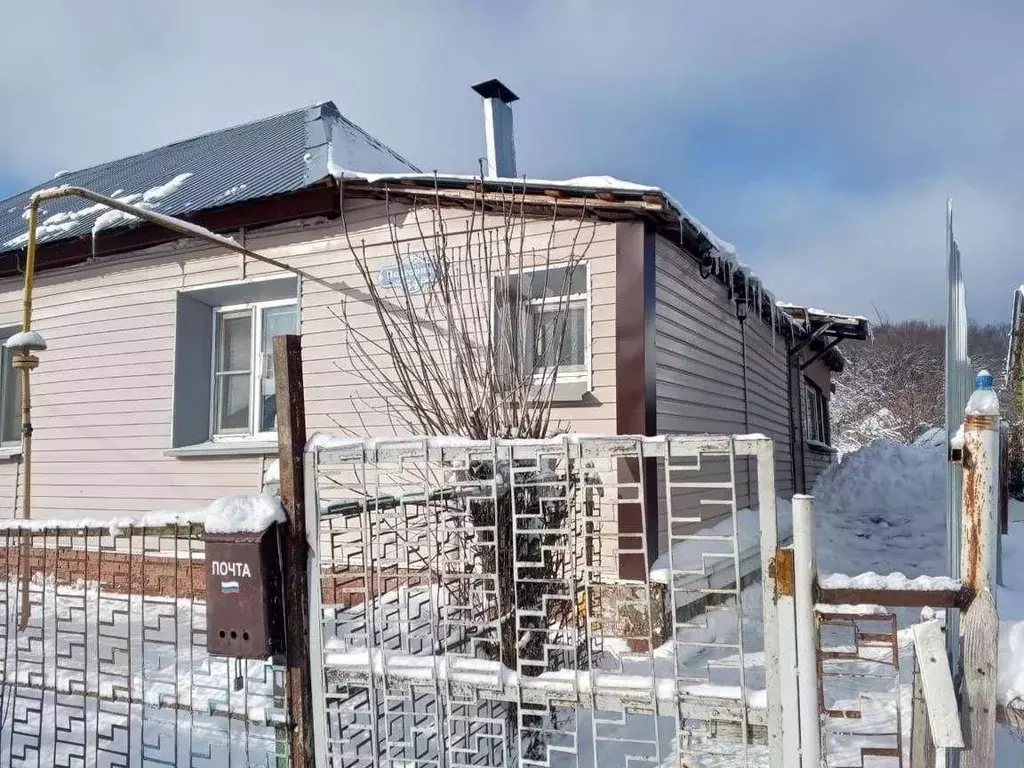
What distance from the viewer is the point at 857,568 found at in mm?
8094

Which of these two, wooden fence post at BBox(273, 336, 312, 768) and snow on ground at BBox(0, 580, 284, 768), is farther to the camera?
snow on ground at BBox(0, 580, 284, 768)

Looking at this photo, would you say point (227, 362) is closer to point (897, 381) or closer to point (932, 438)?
point (932, 438)

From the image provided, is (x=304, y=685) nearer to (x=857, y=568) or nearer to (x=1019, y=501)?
(x=857, y=568)

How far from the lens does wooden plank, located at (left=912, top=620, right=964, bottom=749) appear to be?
1522mm

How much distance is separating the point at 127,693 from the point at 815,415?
14503 mm

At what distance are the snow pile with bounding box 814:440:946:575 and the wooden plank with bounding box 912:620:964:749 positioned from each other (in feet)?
19.1

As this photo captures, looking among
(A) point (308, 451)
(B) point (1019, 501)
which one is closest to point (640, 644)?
(A) point (308, 451)

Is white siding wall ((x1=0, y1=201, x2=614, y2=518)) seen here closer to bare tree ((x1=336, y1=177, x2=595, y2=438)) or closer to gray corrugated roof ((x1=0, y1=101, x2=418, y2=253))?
bare tree ((x1=336, y1=177, x2=595, y2=438))

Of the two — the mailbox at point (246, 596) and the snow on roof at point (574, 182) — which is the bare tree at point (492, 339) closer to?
the snow on roof at point (574, 182)

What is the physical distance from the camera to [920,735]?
2150mm

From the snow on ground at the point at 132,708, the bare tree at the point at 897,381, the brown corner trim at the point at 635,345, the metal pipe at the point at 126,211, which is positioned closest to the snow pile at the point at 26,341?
the metal pipe at the point at 126,211

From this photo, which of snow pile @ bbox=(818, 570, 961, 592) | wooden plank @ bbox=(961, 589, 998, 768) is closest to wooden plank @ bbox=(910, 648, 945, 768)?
wooden plank @ bbox=(961, 589, 998, 768)

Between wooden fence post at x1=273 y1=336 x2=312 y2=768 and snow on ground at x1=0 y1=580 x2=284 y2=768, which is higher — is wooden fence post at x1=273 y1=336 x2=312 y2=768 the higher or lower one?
the higher one

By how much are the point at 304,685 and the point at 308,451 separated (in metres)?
0.78
